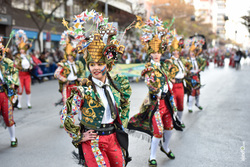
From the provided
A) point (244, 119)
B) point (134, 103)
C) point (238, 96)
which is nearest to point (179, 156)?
point (244, 119)

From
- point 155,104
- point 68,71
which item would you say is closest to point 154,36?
point 155,104

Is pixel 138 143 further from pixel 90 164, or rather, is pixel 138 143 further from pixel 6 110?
pixel 90 164

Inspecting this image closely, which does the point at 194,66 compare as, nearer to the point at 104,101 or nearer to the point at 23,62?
the point at 23,62

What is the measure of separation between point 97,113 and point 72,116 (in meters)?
0.27

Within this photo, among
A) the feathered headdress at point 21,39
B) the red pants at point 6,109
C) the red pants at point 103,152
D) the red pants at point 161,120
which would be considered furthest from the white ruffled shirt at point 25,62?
the red pants at point 103,152

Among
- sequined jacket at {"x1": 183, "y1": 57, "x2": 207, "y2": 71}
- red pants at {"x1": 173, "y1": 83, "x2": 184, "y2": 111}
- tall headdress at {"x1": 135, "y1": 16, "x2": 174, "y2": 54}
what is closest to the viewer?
tall headdress at {"x1": 135, "y1": 16, "x2": 174, "y2": 54}

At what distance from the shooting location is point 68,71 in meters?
7.82

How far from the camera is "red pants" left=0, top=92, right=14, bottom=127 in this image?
6.02m

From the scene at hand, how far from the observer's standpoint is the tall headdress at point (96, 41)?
334 cm

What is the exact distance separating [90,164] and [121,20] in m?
27.0

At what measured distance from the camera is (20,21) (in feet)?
85.3

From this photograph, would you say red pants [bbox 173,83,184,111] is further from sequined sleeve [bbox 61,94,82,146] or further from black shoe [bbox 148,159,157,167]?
sequined sleeve [bbox 61,94,82,146]

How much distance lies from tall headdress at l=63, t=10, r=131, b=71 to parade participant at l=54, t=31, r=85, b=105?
4264mm

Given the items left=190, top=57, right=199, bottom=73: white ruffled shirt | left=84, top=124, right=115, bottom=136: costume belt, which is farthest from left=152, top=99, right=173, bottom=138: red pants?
left=190, top=57, right=199, bottom=73: white ruffled shirt
